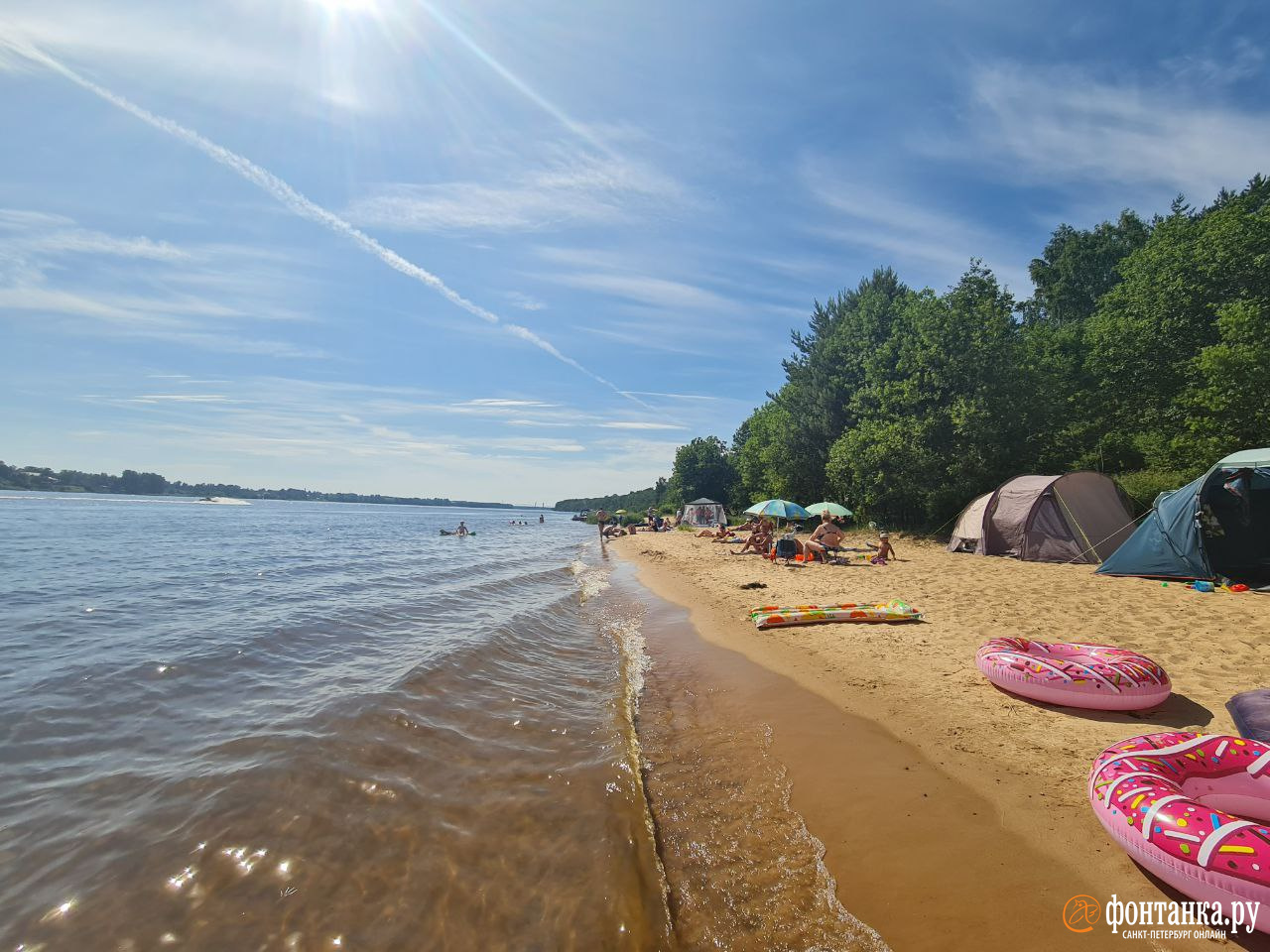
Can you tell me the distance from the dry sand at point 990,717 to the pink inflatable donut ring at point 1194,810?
10.0 inches

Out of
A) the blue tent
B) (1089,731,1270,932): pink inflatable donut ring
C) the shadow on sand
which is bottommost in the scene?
the shadow on sand

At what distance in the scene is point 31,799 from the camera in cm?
424

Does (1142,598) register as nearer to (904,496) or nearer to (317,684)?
(317,684)

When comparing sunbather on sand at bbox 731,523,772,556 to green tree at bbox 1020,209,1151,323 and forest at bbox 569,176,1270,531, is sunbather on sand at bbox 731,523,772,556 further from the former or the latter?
green tree at bbox 1020,209,1151,323

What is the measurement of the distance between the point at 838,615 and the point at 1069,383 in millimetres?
27079

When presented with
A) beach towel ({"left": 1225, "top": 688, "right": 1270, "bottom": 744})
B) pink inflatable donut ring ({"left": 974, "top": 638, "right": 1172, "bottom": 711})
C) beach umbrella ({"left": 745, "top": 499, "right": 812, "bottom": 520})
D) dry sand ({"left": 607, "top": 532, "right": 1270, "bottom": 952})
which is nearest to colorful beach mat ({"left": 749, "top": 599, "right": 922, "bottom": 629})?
dry sand ({"left": 607, "top": 532, "right": 1270, "bottom": 952})

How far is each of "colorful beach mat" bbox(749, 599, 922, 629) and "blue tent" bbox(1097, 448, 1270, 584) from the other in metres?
6.14

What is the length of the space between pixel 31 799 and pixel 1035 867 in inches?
293

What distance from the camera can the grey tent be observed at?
46.0ft

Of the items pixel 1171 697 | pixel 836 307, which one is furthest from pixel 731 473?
pixel 1171 697

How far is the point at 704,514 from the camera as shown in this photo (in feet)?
147

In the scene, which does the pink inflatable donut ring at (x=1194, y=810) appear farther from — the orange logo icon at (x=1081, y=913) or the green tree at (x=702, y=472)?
the green tree at (x=702, y=472)

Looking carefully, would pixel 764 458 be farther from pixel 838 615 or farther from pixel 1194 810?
pixel 1194 810

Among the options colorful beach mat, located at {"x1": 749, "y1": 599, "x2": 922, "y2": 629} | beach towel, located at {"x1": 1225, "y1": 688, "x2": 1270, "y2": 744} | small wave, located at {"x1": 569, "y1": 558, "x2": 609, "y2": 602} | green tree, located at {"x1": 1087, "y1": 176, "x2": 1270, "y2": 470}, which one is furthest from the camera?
green tree, located at {"x1": 1087, "y1": 176, "x2": 1270, "y2": 470}
